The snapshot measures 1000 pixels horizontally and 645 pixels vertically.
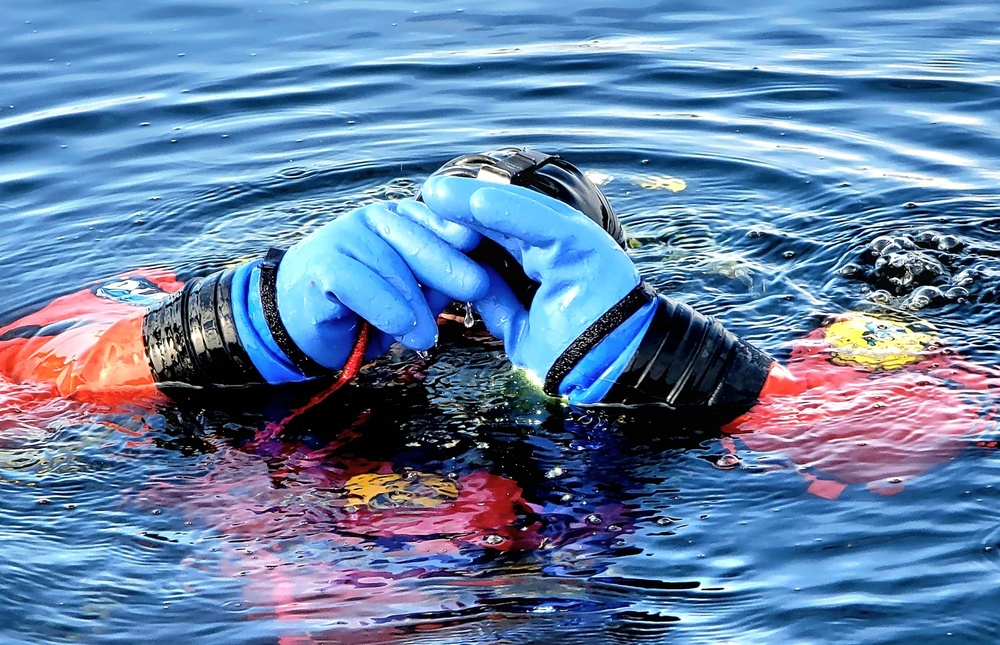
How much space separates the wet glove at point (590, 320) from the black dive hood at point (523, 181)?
61 mm

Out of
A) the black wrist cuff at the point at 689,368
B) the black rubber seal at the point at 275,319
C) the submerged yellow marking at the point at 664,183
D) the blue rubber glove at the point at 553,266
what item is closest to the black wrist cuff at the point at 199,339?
the black rubber seal at the point at 275,319

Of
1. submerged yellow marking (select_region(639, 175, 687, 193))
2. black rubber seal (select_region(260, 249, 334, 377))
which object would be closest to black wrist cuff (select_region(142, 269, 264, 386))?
black rubber seal (select_region(260, 249, 334, 377))

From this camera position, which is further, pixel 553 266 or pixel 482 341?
pixel 482 341

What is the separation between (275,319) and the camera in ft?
14.1

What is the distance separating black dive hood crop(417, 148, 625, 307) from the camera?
4172mm

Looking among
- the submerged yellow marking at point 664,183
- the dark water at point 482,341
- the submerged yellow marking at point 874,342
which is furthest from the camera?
the submerged yellow marking at point 664,183

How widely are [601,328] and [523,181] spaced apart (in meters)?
0.54

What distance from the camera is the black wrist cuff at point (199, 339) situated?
14.3 ft

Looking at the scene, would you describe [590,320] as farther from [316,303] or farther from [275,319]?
[275,319]

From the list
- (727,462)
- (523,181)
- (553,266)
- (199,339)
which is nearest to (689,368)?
(727,462)

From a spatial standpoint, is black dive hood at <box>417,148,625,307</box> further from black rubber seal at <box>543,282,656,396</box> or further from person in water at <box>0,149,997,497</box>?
black rubber seal at <box>543,282,656,396</box>

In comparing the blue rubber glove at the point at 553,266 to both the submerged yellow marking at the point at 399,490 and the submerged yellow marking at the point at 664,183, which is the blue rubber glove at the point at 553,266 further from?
the submerged yellow marking at the point at 664,183

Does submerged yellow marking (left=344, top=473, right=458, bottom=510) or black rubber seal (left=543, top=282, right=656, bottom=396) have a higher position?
black rubber seal (left=543, top=282, right=656, bottom=396)

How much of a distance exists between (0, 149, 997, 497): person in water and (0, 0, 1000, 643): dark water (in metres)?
0.14
